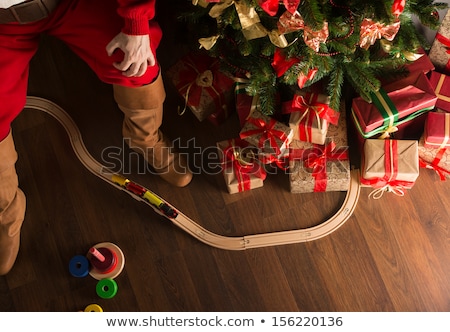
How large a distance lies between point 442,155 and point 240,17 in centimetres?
79

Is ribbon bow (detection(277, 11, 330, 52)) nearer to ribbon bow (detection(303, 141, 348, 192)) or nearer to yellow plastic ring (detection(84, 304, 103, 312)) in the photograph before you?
ribbon bow (detection(303, 141, 348, 192))

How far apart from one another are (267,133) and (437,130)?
0.48 meters

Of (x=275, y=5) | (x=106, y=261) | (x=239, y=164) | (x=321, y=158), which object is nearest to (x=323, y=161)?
(x=321, y=158)

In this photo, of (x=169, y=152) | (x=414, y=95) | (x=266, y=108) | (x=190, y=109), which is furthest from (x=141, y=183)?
(x=414, y=95)

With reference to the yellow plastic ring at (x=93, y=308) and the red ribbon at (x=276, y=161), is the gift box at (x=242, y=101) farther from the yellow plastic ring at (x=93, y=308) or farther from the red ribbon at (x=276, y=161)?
the yellow plastic ring at (x=93, y=308)

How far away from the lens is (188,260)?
1530 mm

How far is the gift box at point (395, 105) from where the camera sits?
Answer: 4.40 ft

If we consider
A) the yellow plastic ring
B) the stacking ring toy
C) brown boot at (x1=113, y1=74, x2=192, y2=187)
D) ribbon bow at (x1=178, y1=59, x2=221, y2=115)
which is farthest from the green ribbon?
the yellow plastic ring

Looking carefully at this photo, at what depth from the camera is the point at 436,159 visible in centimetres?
144

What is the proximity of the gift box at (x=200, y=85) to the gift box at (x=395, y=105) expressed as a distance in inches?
15.8

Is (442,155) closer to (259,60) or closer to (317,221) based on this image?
(317,221)

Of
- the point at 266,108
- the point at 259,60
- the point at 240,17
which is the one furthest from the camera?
the point at 266,108

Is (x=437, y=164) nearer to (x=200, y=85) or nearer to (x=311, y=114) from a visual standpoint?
(x=311, y=114)

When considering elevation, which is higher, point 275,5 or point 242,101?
point 275,5
